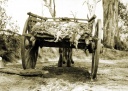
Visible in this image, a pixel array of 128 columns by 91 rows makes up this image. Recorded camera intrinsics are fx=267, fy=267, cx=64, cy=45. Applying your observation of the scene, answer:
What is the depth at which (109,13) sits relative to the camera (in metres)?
18.2

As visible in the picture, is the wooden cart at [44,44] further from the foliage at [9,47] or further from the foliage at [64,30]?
the foliage at [9,47]

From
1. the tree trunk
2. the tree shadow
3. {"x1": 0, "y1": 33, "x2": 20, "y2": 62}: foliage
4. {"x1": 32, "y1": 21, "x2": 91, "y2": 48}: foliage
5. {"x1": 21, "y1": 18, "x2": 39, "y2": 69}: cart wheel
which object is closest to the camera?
{"x1": 32, "y1": 21, "x2": 91, "y2": 48}: foliage

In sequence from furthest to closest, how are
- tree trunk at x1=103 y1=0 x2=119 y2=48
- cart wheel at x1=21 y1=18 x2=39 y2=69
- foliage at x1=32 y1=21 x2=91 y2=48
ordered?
tree trunk at x1=103 y1=0 x2=119 y2=48
cart wheel at x1=21 y1=18 x2=39 y2=69
foliage at x1=32 y1=21 x2=91 y2=48

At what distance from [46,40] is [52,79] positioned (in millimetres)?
997

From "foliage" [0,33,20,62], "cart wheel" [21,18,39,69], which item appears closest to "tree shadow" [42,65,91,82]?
"cart wheel" [21,18,39,69]

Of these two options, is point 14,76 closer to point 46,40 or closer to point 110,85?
point 46,40

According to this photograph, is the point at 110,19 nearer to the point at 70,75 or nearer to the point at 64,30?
the point at 70,75

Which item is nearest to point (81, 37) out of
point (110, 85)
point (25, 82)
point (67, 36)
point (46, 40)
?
point (67, 36)

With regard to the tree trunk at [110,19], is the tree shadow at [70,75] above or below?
below

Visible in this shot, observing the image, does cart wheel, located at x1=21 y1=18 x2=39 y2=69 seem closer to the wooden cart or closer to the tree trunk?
the wooden cart

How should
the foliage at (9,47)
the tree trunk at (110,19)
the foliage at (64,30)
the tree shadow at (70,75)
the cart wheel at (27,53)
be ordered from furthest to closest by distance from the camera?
the tree trunk at (110,19)
the foliage at (9,47)
the tree shadow at (70,75)
the cart wheel at (27,53)
the foliage at (64,30)

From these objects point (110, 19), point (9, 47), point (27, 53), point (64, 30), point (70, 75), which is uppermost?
point (110, 19)

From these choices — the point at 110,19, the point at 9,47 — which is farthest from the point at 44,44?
the point at 110,19

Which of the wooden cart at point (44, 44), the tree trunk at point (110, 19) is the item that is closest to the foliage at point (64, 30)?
the wooden cart at point (44, 44)
